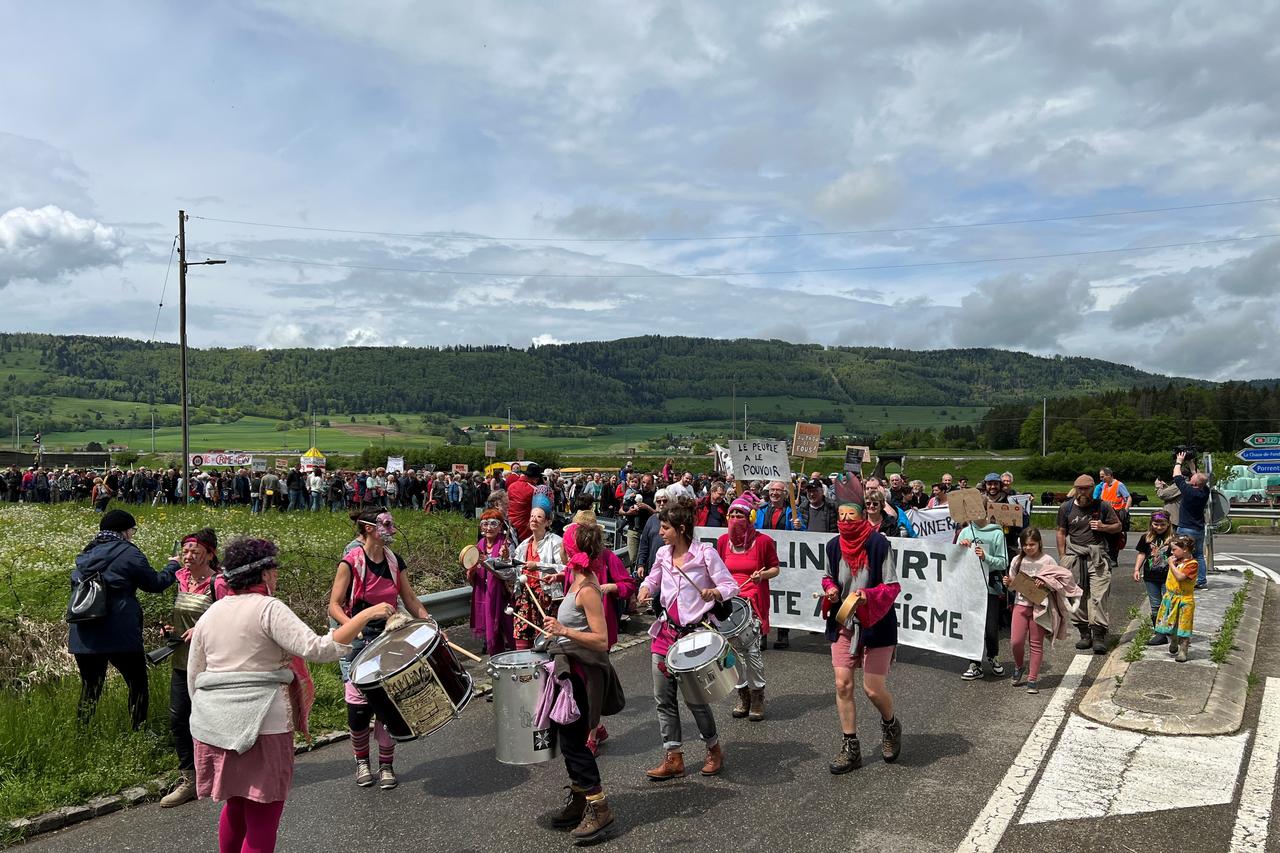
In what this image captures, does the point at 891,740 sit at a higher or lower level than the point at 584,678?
lower

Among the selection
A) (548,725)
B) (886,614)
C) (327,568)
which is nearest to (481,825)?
(548,725)

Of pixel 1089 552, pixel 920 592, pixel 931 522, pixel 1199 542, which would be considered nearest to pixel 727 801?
pixel 920 592

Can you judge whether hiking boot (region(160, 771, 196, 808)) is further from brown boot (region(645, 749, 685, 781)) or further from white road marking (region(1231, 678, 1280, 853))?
white road marking (region(1231, 678, 1280, 853))

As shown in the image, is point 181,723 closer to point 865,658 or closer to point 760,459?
point 865,658

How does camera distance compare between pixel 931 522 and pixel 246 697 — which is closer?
pixel 246 697

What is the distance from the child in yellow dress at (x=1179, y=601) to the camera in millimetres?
9023

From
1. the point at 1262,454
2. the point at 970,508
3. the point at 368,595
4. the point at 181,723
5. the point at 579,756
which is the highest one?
the point at 1262,454

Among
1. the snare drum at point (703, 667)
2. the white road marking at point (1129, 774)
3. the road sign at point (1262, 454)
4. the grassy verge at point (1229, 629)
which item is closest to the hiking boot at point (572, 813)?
the snare drum at point (703, 667)

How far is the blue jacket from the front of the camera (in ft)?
21.2

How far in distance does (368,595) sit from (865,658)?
337cm

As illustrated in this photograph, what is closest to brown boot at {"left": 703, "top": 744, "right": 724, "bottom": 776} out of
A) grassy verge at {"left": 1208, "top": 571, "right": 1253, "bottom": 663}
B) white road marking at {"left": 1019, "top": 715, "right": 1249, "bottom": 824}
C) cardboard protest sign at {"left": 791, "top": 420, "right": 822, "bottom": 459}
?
white road marking at {"left": 1019, "top": 715, "right": 1249, "bottom": 824}

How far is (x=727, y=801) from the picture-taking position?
19.1 ft

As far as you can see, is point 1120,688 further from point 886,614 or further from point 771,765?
point 771,765

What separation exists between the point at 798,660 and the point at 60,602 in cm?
771
